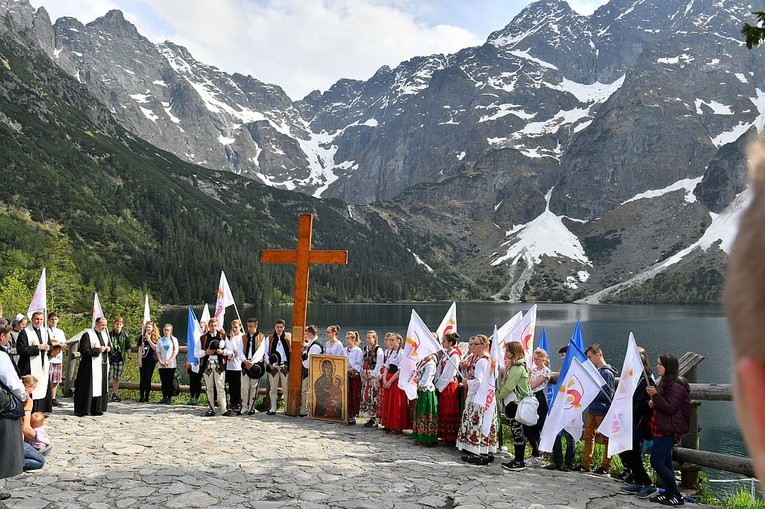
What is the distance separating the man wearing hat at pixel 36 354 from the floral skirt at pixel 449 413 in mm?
7695

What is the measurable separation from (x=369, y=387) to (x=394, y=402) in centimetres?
129

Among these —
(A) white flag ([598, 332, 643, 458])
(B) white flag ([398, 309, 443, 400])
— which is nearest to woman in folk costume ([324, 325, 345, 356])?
(B) white flag ([398, 309, 443, 400])

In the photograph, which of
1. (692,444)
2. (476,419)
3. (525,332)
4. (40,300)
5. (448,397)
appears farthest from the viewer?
(40,300)

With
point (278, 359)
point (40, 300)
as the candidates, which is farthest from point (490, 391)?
point (40, 300)

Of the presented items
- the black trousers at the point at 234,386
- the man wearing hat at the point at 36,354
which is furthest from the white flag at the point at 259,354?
the man wearing hat at the point at 36,354

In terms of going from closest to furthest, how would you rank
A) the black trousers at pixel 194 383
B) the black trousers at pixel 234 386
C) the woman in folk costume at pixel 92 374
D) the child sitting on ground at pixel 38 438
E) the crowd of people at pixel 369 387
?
1. the crowd of people at pixel 369 387
2. the child sitting on ground at pixel 38 438
3. the woman in folk costume at pixel 92 374
4. the black trousers at pixel 234 386
5. the black trousers at pixel 194 383

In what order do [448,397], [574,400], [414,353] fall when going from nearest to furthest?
[574,400] < [448,397] < [414,353]

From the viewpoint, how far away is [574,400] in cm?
960

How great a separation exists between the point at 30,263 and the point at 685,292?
167 metres

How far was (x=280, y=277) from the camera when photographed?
506 feet

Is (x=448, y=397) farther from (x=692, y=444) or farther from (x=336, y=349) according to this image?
(x=692, y=444)

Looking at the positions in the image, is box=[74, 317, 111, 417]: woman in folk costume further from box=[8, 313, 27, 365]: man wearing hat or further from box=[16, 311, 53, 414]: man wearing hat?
box=[8, 313, 27, 365]: man wearing hat

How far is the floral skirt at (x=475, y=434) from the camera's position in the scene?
9.94 meters

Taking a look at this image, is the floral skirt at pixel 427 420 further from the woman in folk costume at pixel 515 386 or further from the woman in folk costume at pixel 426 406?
the woman in folk costume at pixel 515 386
